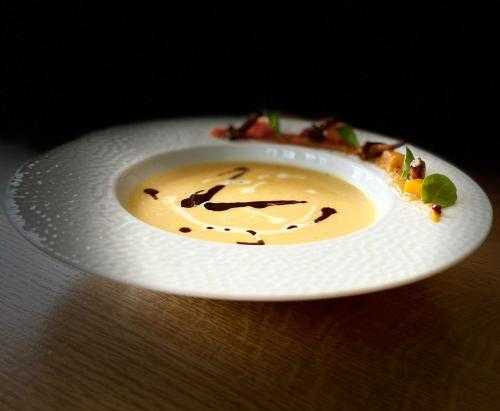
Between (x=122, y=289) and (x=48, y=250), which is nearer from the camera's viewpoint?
(x=48, y=250)

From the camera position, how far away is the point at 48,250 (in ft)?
4.67

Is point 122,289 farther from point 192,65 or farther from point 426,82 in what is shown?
point 426,82

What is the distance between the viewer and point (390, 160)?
2207mm

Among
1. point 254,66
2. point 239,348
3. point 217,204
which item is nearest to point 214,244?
point 239,348

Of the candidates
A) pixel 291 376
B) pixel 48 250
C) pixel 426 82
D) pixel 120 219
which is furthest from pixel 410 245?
pixel 426 82

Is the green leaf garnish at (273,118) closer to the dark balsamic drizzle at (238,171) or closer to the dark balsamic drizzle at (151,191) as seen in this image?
the dark balsamic drizzle at (238,171)

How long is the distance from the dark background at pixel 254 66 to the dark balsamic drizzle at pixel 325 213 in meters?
1.43

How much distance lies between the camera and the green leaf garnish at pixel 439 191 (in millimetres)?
1780

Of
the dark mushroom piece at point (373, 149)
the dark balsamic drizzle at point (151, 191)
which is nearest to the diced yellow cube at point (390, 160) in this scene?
the dark mushroom piece at point (373, 149)

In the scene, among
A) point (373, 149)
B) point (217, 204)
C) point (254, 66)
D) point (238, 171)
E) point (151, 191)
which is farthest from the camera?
point (254, 66)

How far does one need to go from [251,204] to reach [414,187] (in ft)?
1.77

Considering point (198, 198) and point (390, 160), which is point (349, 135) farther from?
point (198, 198)

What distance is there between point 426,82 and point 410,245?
2.24 meters

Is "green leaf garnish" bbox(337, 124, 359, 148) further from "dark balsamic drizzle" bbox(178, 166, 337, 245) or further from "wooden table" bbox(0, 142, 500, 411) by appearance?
"wooden table" bbox(0, 142, 500, 411)
